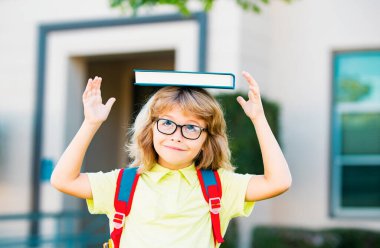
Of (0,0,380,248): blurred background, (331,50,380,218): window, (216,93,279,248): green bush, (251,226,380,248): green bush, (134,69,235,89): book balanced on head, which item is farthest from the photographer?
(331,50,380,218): window

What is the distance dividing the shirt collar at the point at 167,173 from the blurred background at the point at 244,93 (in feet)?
14.4

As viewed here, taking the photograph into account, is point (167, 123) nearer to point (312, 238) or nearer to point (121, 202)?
point (121, 202)

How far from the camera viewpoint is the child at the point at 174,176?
2.54 m

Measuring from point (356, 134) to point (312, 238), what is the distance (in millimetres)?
1431

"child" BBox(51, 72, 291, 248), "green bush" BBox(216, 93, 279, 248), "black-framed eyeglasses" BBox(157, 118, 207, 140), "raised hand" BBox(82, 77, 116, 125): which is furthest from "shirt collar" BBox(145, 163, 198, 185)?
"green bush" BBox(216, 93, 279, 248)

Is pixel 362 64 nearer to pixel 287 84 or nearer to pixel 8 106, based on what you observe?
pixel 287 84

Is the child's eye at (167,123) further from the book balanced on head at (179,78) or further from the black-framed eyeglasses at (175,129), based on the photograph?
the book balanced on head at (179,78)

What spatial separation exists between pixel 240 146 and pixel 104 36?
2.43 m

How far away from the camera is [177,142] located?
2.58m

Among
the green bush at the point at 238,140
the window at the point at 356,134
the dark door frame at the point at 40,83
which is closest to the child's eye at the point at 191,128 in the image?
the green bush at the point at 238,140

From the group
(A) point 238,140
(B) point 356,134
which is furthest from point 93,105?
(B) point 356,134

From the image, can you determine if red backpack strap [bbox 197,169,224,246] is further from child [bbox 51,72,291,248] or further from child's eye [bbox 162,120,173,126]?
child's eye [bbox 162,120,173,126]

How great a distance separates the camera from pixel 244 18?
7828 millimetres

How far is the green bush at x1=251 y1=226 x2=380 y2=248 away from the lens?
7211 millimetres
